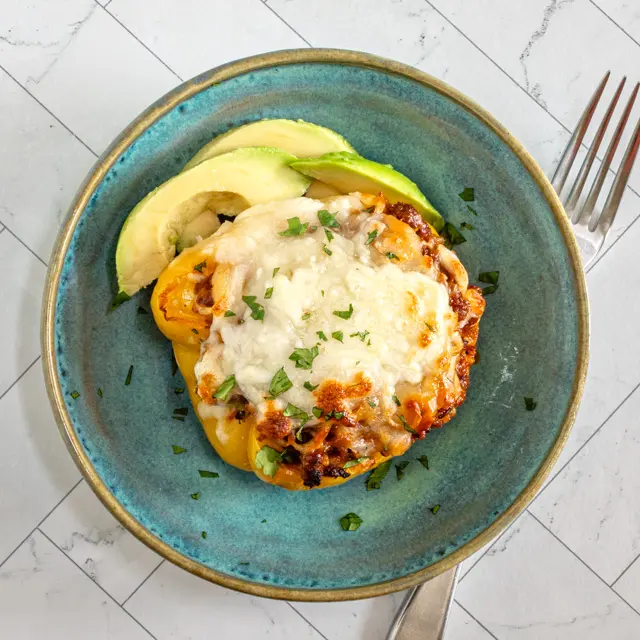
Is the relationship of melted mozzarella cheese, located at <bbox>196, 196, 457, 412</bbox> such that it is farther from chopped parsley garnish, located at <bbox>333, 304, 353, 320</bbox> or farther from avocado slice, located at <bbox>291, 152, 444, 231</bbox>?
avocado slice, located at <bbox>291, 152, 444, 231</bbox>

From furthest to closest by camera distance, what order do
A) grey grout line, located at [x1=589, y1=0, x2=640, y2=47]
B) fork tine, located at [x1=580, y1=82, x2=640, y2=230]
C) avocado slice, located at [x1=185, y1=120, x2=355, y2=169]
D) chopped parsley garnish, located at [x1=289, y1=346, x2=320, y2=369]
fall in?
grey grout line, located at [x1=589, y1=0, x2=640, y2=47], fork tine, located at [x1=580, y1=82, x2=640, y2=230], avocado slice, located at [x1=185, y1=120, x2=355, y2=169], chopped parsley garnish, located at [x1=289, y1=346, x2=320, y2=369]

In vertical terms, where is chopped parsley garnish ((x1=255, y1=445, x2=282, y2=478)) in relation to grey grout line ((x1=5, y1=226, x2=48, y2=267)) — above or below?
above

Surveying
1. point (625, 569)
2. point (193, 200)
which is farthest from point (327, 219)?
point (625, 569)

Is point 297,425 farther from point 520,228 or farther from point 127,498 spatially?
point 520,228

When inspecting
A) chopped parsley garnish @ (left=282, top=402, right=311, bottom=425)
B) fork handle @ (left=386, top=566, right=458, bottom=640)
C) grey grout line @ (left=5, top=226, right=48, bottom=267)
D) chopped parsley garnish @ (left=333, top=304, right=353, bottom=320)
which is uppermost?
chopped parsley garnish @ (left=333, top=304, right=353, bottom=320)

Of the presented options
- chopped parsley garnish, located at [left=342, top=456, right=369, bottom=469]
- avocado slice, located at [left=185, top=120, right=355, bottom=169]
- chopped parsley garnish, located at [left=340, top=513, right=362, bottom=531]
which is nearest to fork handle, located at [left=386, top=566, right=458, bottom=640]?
chopped parsley garnish, located at [left=340, top=513, right=362, bottom=531]

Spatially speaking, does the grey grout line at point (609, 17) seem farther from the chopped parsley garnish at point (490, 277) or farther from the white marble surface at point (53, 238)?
the chopped parsley garnish at point (490, 277)
